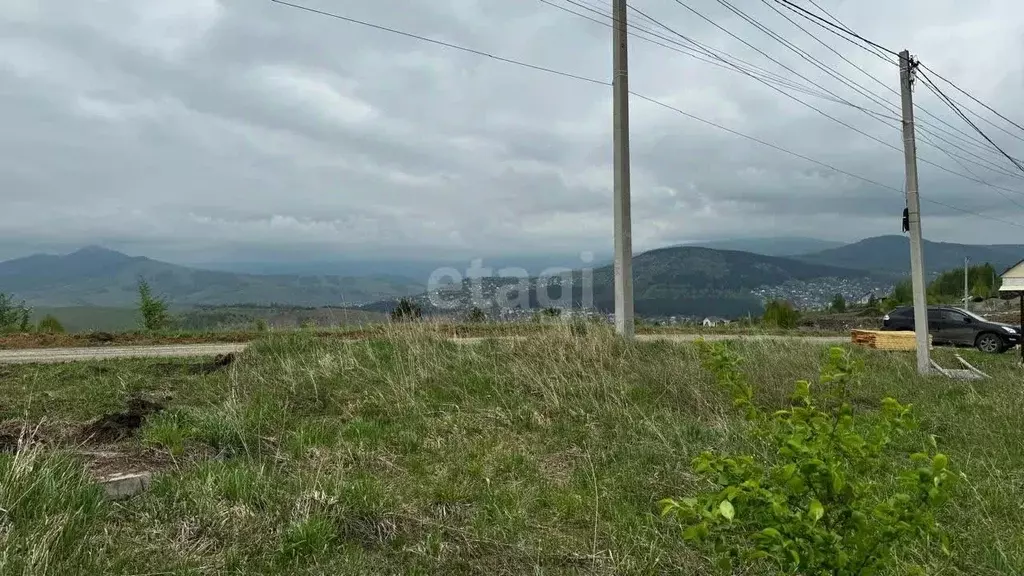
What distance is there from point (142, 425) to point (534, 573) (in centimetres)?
496

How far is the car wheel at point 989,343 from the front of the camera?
2116 centimetres

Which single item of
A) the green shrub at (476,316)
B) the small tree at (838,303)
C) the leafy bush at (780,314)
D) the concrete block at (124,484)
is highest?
the green shrub at (476,316)

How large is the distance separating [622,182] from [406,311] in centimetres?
688

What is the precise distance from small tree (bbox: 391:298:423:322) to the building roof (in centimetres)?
1649

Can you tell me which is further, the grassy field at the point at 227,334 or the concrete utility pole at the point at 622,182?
the grassy field at the point at 227,334

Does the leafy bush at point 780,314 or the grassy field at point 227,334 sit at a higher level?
the grassy field at point 227,334

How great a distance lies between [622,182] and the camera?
41.5 ft

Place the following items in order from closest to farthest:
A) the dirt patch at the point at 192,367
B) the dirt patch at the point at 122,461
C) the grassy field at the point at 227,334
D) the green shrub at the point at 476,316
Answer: the dirt patch at the point at 122,461, the dirt patch at the point at 192,367, the grassy field at the point at 227,334, the green shrub at the point at 476,316

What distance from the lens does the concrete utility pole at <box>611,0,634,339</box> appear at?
1251 centimetres

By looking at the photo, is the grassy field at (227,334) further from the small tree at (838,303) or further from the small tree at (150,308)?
the small tree at (838,303)

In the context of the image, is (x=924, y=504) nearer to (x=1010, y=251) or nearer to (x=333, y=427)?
(x=333, y=427)

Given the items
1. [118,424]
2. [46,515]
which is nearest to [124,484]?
[46,515]

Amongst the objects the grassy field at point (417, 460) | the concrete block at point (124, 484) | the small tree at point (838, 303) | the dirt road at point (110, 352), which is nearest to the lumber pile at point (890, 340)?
the grassy field at point (417, 460)

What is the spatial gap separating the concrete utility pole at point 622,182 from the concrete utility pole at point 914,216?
6856mm
